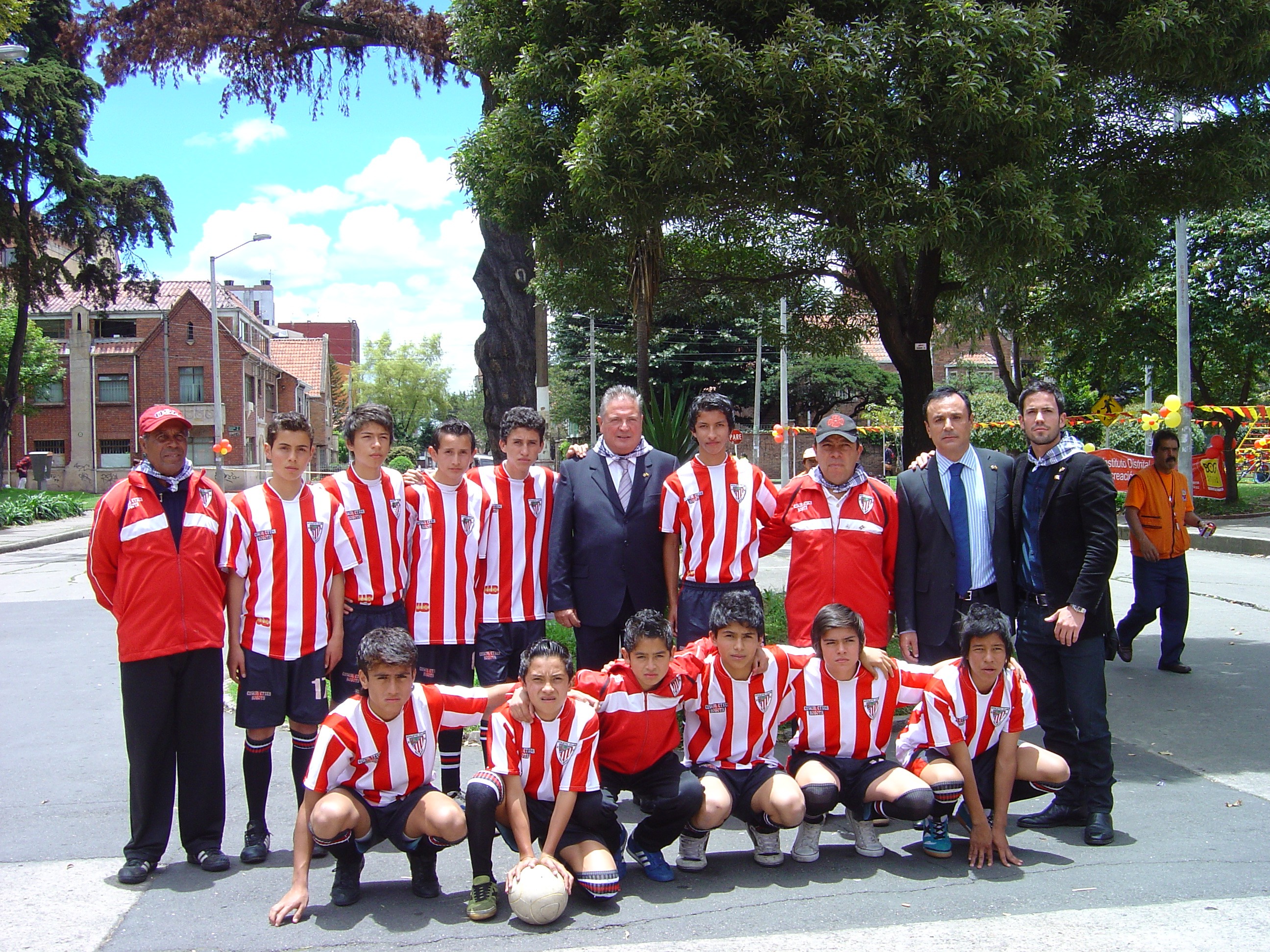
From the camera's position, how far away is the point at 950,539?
4.98 m

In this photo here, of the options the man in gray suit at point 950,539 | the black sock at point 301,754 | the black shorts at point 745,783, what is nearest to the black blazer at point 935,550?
the man in gray suit at point 950,539

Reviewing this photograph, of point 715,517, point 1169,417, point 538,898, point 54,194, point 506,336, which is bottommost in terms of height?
point 538,898

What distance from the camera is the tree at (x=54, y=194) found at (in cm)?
2508

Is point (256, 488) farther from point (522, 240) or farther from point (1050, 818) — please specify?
point (522, 240)

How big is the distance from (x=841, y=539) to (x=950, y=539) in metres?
0.53

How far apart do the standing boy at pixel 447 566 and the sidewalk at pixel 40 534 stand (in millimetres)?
16269

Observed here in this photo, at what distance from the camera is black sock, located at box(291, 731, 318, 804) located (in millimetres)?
4660

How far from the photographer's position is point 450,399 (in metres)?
74.9

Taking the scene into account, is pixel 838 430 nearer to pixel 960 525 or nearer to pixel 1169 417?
pixel 960 525

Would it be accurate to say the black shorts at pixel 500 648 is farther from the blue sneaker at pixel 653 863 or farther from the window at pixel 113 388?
the window at pixel 113 388

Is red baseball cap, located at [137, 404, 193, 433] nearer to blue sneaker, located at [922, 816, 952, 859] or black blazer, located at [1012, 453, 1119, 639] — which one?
blue sneaker, located at [922, 816, 952, 859]

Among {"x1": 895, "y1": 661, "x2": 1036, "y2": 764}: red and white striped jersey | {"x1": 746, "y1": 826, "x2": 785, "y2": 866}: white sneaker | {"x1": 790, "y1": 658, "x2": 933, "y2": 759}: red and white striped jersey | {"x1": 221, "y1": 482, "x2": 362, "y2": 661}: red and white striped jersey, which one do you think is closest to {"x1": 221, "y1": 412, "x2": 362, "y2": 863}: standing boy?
{"x1": 221, "y1": 482, "x2": 362, "y2": 661}: red and white striped jersey

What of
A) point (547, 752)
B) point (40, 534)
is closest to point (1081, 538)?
point (547, 752)

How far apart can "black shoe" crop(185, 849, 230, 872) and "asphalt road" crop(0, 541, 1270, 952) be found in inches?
1.8
